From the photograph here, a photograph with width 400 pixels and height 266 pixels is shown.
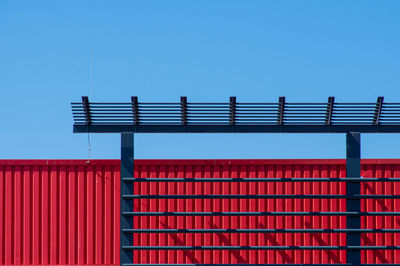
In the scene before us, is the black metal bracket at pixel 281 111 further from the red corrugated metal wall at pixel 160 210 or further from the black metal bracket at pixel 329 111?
the red corrugated metal wall at pixel 160 210

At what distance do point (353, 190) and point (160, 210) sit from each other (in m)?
5.16

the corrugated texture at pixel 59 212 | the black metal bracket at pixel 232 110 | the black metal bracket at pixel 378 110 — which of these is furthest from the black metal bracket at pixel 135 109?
the black metal bracket at pixel 378 110

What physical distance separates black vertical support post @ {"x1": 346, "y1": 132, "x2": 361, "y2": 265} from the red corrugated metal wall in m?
0.55

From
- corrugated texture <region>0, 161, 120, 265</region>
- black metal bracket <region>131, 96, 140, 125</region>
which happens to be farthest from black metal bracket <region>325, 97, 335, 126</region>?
corrugated texture <region>0, 161, 120, 265</region>

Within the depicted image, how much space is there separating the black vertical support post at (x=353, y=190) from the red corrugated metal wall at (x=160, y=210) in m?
0.55

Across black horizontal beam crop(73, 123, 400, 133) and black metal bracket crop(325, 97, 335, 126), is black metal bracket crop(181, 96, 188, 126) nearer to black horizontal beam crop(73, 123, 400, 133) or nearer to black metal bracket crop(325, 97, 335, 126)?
black horizontal beam crop(73, 123, 400, 133)

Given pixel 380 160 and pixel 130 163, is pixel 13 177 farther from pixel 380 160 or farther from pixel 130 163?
pixel 380 160

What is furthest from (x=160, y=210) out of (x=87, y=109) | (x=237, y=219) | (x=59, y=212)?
(x=87, y=109)

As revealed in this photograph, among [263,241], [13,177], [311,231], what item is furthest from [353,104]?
[13,177]

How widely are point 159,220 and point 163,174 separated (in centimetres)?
125

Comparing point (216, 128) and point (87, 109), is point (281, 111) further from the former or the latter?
point (87, 109)

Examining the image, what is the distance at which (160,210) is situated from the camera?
1184cm

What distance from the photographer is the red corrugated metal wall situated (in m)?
11.8

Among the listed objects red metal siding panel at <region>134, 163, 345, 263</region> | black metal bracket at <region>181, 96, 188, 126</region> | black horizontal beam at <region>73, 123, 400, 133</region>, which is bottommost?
red metal siding panel at <region>134, 163, 345, 263</region>
